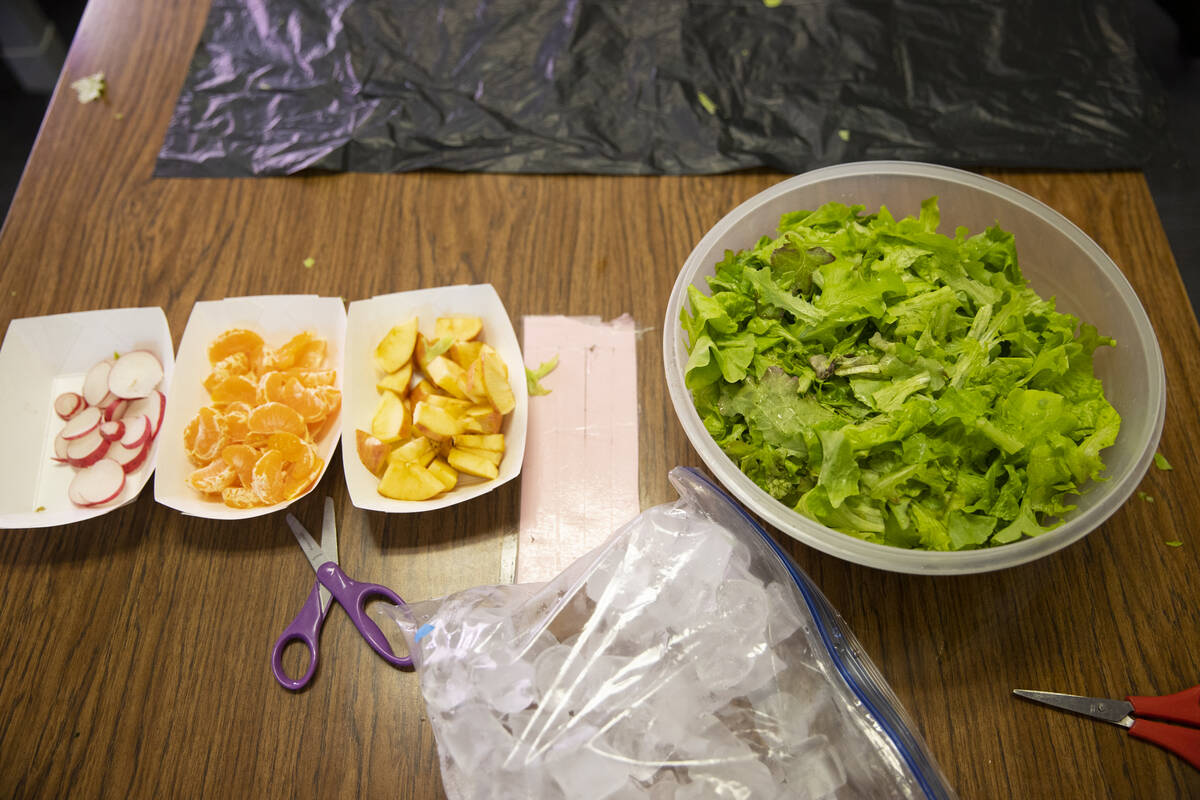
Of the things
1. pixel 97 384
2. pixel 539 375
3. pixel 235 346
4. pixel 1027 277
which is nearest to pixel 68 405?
pixel 97 384

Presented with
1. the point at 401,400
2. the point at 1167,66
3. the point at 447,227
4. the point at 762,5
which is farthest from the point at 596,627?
the point at 1167,66

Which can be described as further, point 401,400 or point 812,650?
point 401,400

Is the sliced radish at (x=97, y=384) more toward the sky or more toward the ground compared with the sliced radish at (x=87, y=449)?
more toward the sky

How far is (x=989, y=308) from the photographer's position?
100 cm

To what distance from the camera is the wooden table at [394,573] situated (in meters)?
0.96

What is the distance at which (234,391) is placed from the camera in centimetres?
112

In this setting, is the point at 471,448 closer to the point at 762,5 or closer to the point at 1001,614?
the point at 1001,614

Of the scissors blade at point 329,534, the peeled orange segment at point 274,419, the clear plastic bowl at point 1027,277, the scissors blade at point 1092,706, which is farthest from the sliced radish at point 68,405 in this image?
the scissors blade at point 1092,706

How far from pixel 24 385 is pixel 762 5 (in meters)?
1.55

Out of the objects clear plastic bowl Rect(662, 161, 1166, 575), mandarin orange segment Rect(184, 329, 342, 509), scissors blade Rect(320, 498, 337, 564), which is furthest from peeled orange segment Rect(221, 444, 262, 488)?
clear plastic bowl Rect(662, 161, 1166, 575)

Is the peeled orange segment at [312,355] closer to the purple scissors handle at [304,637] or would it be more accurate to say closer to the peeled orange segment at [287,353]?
the peeled orange segment at [287,353]

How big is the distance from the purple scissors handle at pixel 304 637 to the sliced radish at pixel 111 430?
0.41m

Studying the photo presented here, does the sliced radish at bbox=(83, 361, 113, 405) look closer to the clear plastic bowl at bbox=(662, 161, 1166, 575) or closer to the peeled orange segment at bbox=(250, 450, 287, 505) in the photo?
the peeled orange segment at bbox=(250, 450, 287, 505)

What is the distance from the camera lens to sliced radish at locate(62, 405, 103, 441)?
3.71 feet
